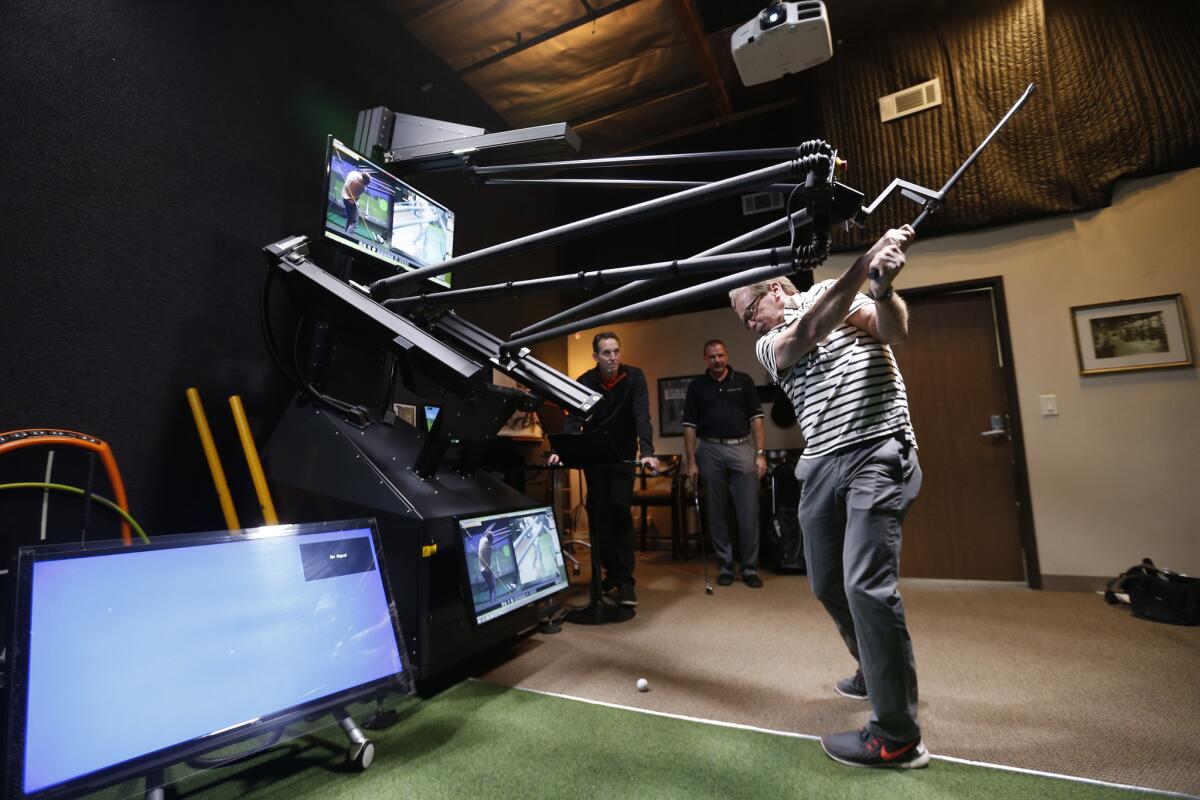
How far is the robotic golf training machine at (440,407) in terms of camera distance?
136cm

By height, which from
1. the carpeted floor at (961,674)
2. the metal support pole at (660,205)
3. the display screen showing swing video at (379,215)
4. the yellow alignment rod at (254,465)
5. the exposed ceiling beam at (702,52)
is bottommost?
the carpeted floor at (961,674)

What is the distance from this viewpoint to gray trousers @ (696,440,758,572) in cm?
363

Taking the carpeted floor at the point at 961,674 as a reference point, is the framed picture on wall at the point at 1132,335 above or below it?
above

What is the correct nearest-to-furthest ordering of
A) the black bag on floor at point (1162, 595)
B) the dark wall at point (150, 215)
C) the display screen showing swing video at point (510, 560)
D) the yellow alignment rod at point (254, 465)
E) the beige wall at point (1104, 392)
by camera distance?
1. the dark wall at point (150, 215)
2. the display screen showing swing video at point (510, 560)
3. the yellow alignment rod at point (254, 465)
4. the black bag on floor at point (1162, 595)
5. the beige wall at point (1104, 392)

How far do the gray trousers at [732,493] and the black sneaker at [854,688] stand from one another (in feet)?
5.94

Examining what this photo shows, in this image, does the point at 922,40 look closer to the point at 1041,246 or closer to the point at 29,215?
the point at 1041,246

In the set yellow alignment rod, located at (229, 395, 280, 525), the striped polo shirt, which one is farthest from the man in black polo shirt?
yellow alignment rod, located at (229, 395, 280, 525)

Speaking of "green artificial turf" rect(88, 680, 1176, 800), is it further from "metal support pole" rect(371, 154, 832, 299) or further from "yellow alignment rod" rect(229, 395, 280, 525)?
"metal support pole" rect(371, 154, 832, 299)

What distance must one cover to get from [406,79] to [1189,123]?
4837 millimetres

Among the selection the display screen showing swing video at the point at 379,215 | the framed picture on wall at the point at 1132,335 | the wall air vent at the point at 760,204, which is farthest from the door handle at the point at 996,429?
the display screen showing swing video at the point at 379,215

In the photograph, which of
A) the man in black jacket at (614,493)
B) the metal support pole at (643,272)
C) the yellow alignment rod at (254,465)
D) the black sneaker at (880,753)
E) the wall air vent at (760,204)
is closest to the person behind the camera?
the metal support pole at (643,272)

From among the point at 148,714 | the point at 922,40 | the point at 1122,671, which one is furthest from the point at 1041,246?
the point at 148,714

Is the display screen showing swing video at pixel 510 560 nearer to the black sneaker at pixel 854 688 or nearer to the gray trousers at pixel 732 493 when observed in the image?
the black sneaker at pixel 854 688

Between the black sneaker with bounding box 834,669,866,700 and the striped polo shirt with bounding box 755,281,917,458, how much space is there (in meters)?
0.80
